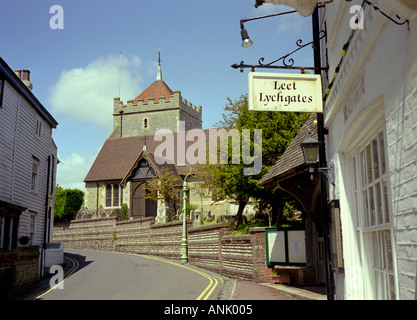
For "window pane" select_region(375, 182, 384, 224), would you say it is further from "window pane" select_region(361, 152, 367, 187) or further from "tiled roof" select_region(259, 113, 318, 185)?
"tiled roof" select_region(259, 113, 318, 185)

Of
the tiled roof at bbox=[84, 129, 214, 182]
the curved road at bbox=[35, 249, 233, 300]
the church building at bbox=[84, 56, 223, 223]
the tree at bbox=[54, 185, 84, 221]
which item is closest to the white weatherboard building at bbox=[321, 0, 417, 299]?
the curved road at bbox=[35, 249, 233, 300]

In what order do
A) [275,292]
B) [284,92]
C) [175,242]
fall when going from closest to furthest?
[284,92]
[275,292]
[175,242]

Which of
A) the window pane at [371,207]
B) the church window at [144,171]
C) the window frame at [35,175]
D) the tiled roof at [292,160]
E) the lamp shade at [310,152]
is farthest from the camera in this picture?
the church window at [144,171]

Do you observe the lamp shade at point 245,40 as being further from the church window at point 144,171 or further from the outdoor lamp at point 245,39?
the church window at point 144,171

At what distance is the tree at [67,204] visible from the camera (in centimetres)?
4034

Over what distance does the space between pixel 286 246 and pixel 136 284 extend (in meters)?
5.61

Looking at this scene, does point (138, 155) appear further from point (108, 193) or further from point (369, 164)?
point (369, 164)

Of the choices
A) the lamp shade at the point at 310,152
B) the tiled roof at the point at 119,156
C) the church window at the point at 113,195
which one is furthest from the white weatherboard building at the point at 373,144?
the church window at the point at 113,195

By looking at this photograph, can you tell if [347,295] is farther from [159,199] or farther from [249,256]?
[159,199]

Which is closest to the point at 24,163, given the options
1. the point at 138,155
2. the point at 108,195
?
the point at 138,155

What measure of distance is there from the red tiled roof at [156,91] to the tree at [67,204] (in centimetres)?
2321

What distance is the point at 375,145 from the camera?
567 centimetres

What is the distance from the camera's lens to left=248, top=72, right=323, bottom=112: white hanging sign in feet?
22.6

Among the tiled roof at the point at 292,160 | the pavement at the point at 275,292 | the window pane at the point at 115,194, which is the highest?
the window pane at the point at 115,194
